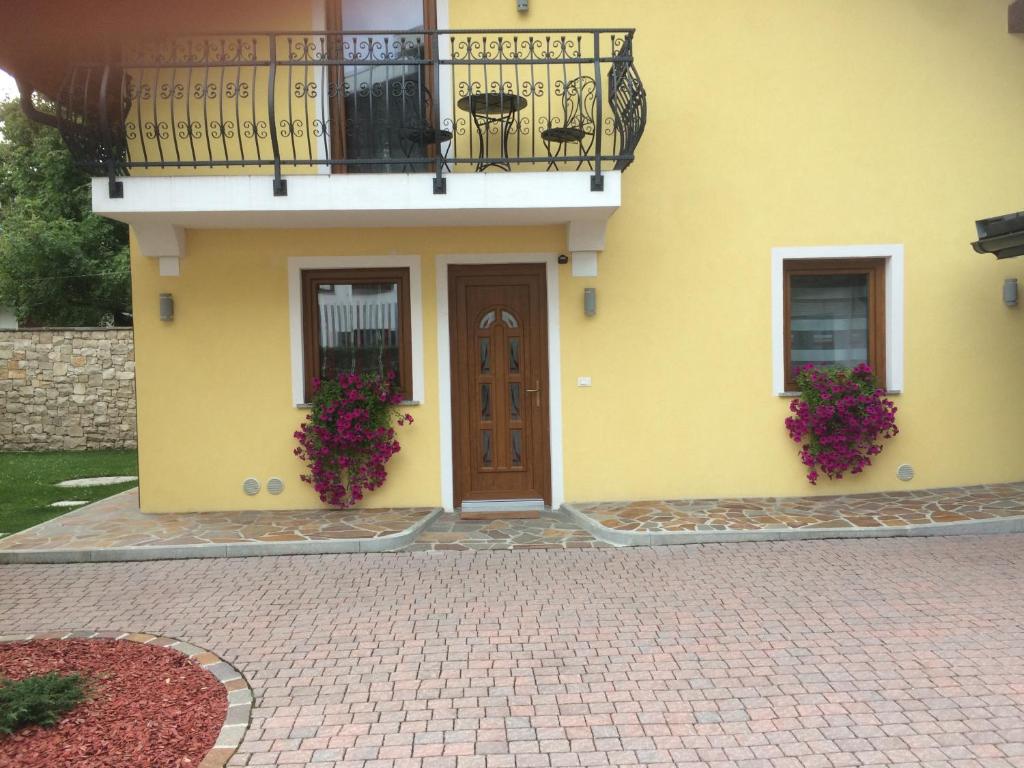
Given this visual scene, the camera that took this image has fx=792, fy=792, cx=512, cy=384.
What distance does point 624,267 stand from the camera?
792cm

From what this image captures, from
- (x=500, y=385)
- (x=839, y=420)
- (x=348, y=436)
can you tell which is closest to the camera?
(x=348, y=436)

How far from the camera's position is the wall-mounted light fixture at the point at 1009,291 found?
8023 millimetres

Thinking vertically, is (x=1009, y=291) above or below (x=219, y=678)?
above

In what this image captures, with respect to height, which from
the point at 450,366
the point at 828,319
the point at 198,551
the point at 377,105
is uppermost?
the point at 377,105

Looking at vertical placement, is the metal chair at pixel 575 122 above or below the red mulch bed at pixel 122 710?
above

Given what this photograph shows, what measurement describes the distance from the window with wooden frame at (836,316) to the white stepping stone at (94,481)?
29.3 feet

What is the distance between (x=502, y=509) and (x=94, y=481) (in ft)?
21.4

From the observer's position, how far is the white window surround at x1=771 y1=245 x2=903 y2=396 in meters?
7.96

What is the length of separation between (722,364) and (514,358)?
211cm

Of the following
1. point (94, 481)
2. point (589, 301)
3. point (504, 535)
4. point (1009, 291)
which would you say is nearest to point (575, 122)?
point (589, 301)

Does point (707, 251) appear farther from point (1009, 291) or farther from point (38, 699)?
point (38, 699)

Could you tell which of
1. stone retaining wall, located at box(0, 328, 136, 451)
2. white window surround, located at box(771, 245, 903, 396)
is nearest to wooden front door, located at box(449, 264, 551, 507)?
white window surround, located at box(771, 245, 903, 396)

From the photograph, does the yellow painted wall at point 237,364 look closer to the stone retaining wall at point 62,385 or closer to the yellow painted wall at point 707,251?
the yellow painted wall at point 707,251

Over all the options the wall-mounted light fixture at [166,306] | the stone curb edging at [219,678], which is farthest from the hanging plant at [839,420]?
the wall-mounted light fixture at [166,306]
